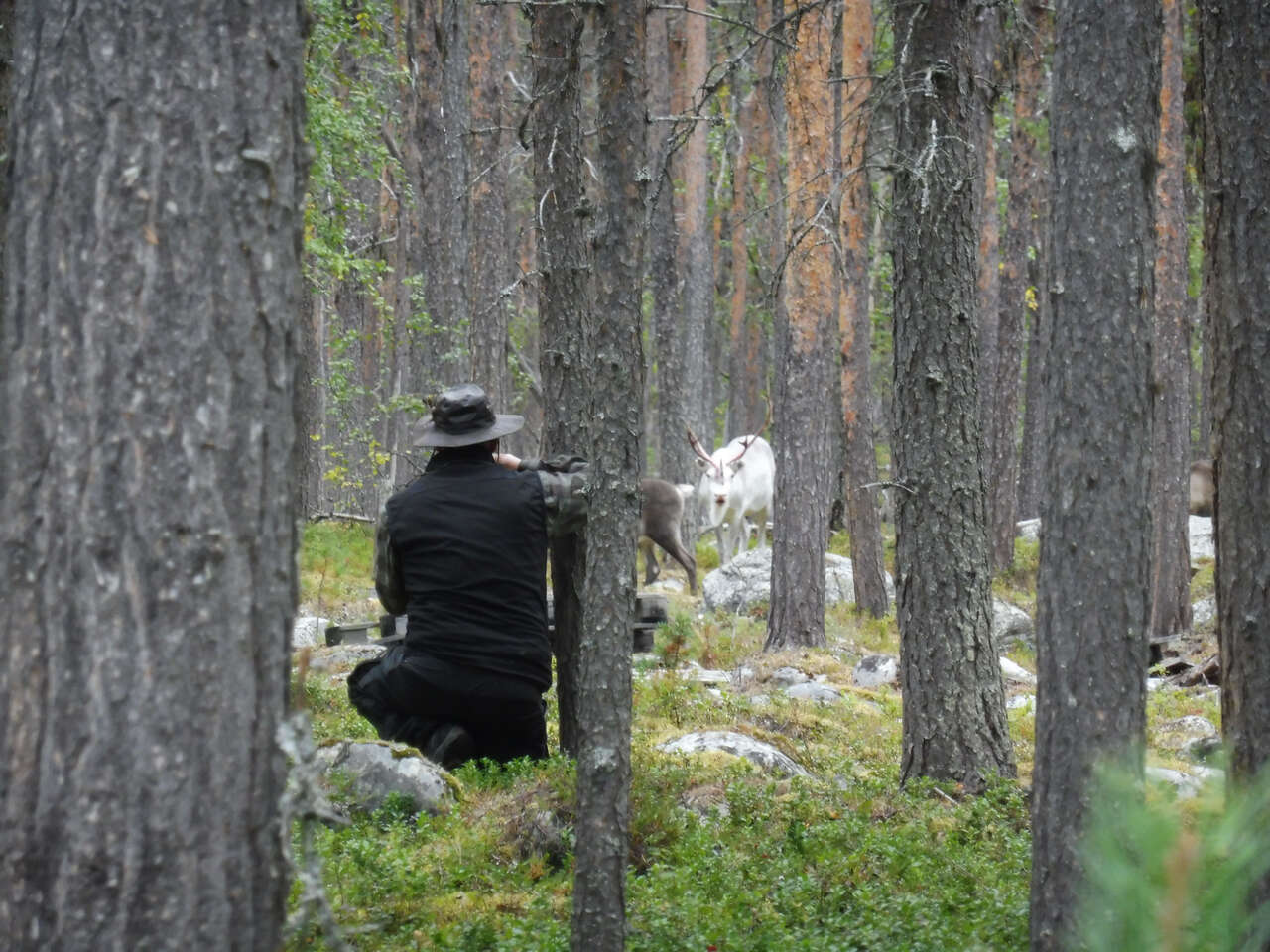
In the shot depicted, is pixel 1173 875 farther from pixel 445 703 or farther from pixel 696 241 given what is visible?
pixel 696 241

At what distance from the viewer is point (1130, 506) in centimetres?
430

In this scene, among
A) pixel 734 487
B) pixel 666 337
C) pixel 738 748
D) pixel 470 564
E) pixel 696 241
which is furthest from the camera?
pixel 696 241

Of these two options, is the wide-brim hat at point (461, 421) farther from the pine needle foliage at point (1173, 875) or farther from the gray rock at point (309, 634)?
the pine needle foliage at point (1173, 875)

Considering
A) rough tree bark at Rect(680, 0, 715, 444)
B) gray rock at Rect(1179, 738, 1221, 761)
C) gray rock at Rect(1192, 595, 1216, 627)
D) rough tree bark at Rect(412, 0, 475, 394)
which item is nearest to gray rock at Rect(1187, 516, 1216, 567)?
gray rock at Rect(1192, 595, 1216, 627)

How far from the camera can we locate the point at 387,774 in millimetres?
6352

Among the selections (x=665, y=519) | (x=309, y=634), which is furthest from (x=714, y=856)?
(x=665, y=519)

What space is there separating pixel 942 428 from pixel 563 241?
7.74 feet

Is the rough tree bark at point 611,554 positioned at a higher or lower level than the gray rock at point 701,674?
higher

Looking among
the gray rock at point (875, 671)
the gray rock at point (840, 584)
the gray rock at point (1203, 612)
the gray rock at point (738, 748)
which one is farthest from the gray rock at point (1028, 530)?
the gray rock at point (738, 748)

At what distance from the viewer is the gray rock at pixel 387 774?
625 cm

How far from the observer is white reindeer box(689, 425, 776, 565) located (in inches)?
786

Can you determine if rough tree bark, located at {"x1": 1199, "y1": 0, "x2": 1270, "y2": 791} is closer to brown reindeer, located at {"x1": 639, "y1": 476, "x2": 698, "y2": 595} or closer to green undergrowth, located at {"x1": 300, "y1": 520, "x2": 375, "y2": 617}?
green undergrowth, located at {"x1": 300, "y1": 520, "x2": 375, "y2": 617}

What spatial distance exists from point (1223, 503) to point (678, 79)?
20.8m

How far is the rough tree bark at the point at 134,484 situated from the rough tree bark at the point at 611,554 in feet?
6.68
